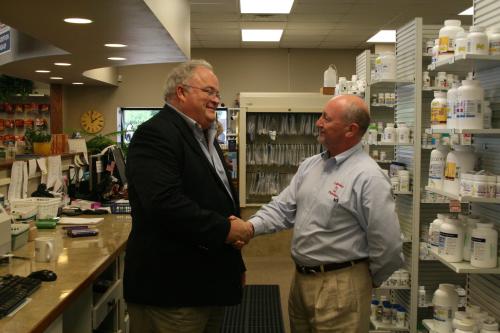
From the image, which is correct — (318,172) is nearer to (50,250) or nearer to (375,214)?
(375,214)

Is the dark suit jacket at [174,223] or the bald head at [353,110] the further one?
the bald head at [353,110]

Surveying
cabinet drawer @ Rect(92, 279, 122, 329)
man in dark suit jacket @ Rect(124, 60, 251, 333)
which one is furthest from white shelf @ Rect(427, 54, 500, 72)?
cabinet drawer @ Rect(92, 279, 122, 329)

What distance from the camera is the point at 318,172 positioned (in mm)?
2514

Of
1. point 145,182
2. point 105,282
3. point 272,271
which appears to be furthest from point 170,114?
point 272,271

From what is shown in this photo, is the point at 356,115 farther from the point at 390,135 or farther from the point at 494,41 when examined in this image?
the point at 390,135

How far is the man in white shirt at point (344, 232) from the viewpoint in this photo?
7.57 feet

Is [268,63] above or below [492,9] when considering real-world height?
above

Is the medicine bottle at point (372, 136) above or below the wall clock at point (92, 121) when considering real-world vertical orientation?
below

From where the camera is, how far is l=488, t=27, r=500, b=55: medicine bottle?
2393mm

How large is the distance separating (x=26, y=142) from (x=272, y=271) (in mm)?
3090

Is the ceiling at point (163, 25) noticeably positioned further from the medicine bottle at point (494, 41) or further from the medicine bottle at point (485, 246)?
the medicine bottle at point (485, 246)

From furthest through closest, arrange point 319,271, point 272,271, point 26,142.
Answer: point 272,271, point 26,142, point 319,271

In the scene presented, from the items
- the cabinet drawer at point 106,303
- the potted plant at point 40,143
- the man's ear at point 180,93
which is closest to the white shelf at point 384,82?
the man's ear at point 180,93

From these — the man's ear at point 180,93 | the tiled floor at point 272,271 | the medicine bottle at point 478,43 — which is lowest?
the tiled floor at point 272,271
